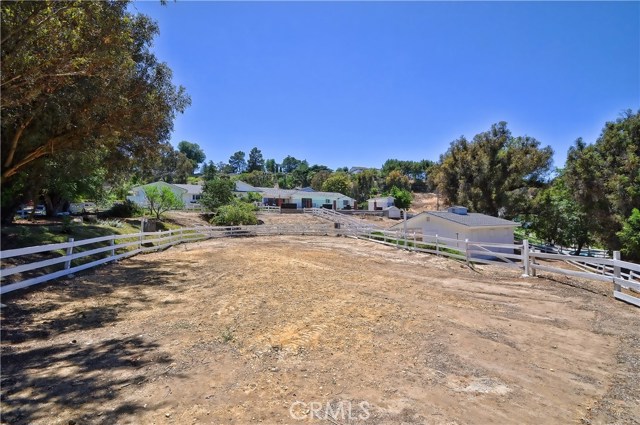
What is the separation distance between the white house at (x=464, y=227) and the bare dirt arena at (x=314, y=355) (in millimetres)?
15097

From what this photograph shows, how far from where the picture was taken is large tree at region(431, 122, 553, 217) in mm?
38844

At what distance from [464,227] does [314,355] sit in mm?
21543

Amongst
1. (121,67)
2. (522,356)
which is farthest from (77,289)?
(522,356)

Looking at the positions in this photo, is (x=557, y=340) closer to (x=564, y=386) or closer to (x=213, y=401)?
(x=564, y=386)

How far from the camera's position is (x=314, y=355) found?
4875 mm

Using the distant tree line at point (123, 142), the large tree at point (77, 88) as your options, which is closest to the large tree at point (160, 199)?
the distant tree line at point (123, 142)

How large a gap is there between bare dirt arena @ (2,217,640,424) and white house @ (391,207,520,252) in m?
15.1

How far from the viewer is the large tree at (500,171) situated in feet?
127

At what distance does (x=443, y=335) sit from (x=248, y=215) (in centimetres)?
3129

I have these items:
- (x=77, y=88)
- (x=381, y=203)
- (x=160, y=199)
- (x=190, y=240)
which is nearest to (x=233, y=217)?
(x=160, y=199)

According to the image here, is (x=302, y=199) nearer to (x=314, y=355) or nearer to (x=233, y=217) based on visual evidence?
(x=233, y=217)

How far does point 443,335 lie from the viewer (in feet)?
19.1

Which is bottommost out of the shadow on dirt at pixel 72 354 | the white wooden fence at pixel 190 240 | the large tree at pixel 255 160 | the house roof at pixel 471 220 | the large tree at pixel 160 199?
the shadow on dirt at pixel 72 354

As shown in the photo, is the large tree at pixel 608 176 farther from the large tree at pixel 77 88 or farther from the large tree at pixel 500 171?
the large tree at pixel 77 88
